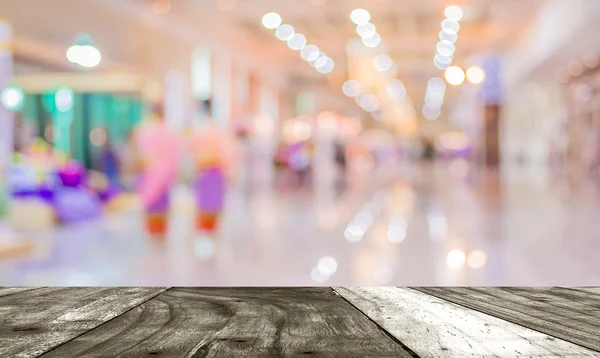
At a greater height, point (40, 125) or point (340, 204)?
point (40, 125)

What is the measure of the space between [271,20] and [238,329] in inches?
592

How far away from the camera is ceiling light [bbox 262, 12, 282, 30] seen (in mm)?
14853

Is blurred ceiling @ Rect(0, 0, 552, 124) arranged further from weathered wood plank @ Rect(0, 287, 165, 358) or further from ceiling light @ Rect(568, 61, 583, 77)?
weathered wood plank @ Rect(0, 287, 165, 358)

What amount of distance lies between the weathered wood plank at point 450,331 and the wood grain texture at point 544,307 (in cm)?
3

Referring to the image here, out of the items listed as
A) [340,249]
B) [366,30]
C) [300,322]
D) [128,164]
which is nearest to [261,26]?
[366,30]

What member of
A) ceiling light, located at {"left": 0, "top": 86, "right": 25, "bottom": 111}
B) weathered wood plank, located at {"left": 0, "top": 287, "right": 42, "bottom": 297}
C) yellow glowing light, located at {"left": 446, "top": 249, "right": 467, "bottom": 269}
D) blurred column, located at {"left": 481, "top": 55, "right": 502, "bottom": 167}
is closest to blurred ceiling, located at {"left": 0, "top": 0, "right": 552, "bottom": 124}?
ceiling light, located at {"left": 0, "top": 86, "right": 25, "bottom": 111}

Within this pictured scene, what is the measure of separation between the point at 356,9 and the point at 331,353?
44.6ft

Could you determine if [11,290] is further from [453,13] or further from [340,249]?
[453,13]

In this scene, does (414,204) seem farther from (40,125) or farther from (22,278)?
(40,125)

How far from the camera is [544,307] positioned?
1066 mm

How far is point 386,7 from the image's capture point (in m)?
13.7

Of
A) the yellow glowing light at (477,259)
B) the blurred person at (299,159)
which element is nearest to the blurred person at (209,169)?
the yellow glowing light at (477,259)

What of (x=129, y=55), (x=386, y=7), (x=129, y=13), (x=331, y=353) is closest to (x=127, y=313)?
(x=331, y=353)

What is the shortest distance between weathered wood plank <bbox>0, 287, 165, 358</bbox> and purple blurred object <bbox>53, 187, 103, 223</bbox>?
5756 mm
